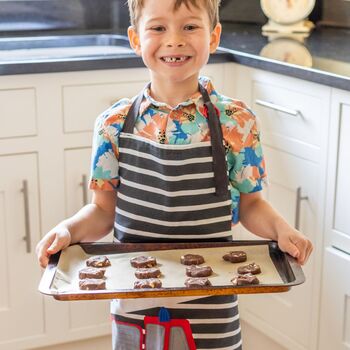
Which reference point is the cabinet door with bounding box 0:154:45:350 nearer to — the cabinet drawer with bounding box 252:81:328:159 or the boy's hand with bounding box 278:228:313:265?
the cabinet drawer with bounding box 252:81:328:159

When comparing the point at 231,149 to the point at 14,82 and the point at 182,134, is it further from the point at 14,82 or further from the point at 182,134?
the point at 14,82

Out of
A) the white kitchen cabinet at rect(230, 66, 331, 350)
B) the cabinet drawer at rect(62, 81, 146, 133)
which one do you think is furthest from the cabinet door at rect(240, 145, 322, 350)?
the cabinet drawer at rect(62, 81, 146, 133)

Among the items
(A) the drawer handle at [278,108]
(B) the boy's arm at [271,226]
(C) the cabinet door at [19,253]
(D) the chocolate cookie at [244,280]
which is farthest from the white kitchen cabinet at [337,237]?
(C) the cabinet door at [19,253]

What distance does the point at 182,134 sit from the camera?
158 cm

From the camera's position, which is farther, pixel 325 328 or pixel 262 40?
pixel 262 40

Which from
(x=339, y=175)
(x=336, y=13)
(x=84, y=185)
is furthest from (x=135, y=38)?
(x=336, y=13)

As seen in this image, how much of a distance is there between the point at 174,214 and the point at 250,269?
0.62 feet

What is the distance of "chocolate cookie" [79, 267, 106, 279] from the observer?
4.77 ft

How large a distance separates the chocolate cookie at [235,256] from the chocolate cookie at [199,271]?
5 centimetres

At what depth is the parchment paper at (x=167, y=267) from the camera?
1.47 m

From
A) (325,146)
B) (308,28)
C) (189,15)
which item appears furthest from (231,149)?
(308,28)

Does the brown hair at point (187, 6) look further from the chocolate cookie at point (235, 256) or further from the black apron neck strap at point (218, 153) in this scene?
the chocolate cookie at point (235, 256)

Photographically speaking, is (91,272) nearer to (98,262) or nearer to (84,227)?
(98,262)

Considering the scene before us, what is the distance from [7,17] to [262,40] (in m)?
0.88
